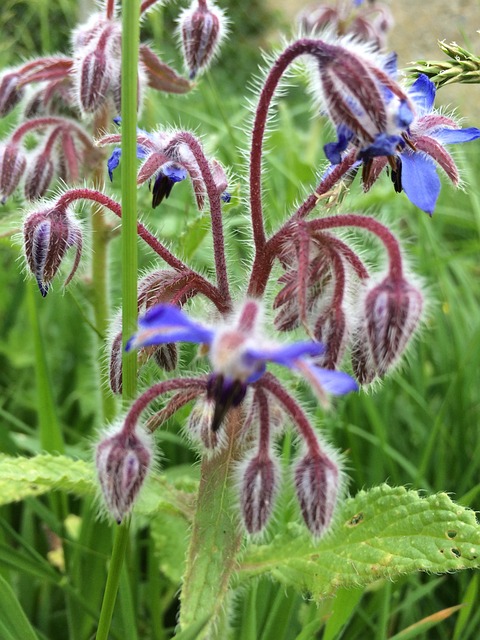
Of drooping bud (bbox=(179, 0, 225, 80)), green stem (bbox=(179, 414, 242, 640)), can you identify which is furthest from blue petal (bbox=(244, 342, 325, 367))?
drooping bud (bbox=(179, 0, 225, 80))

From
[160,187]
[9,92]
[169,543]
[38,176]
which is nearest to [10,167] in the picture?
[38,176]

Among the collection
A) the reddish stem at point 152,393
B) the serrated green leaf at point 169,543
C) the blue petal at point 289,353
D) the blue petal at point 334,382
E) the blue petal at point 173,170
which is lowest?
the serrated green leaf at point 169,543

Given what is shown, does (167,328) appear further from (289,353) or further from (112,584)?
(112,584)

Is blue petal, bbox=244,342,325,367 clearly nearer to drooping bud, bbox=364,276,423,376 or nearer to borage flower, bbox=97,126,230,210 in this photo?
drooping bud, bbox=364,276,423,376

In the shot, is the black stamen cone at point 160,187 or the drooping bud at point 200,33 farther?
the drooping bud at point 200,33

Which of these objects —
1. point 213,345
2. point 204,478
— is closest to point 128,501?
point 204,478

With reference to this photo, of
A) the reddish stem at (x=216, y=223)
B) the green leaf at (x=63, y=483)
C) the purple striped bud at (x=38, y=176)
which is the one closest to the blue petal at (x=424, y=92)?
the reddish stem at (x=216, y=223)

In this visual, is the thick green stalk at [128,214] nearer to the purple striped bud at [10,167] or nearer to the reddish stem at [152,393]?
the reddish stem at [152,393]
